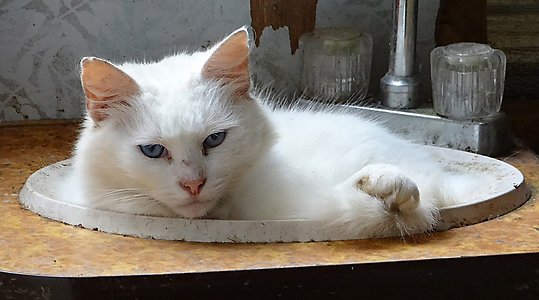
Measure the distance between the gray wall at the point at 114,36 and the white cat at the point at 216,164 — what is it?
2.06ft

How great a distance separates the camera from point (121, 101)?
130cm

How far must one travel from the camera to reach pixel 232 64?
1304mm

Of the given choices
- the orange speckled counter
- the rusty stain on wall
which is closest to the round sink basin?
the orange speckled counter

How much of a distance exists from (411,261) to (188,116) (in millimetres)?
439

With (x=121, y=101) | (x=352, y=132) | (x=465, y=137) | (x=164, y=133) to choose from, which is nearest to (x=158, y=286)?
(x=164, y=133)

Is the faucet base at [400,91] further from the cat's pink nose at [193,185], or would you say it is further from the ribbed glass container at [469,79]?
the cat's pink nose at [193,185]

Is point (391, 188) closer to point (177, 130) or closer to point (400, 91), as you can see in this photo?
point (177, 130)

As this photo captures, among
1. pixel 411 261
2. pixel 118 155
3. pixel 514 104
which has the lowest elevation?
pixel 514 104

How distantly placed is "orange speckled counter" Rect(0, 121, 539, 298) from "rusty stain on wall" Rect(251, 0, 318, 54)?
2.86 ft

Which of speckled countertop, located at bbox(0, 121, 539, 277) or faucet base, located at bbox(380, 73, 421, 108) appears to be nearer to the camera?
speckled countertop, located at bbox(0, 121, 539, 277)

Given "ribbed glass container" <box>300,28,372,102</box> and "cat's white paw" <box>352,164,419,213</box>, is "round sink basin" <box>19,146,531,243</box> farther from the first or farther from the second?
"ribbed glass container" <box>300,28,372,102</box>

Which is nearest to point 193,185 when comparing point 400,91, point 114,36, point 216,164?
point 216,164

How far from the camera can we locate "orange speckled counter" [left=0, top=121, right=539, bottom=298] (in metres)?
1.13

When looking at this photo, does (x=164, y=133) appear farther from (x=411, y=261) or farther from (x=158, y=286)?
(x=411, y=261)
